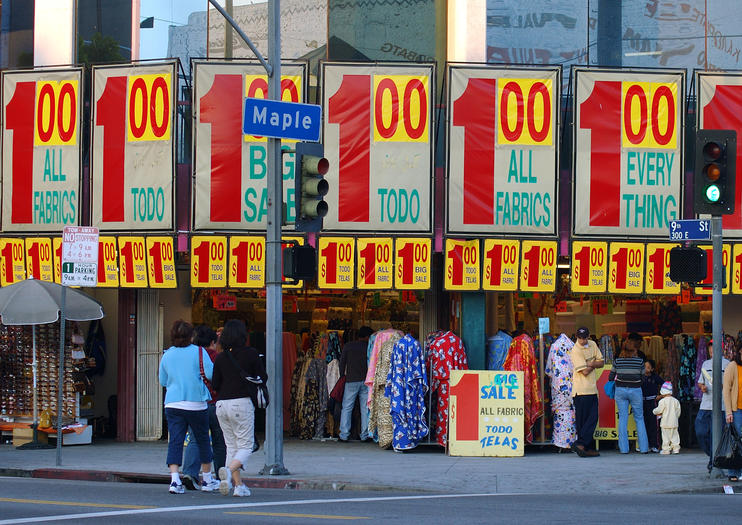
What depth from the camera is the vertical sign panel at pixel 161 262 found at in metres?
19.0

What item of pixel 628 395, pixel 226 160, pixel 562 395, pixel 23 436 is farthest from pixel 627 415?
pixel 23 436

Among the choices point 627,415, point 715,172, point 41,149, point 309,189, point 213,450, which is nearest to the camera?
point 213,450

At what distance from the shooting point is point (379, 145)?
18797mm

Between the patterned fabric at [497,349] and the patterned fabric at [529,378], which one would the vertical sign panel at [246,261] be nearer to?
the patterned fabric at [497,349]

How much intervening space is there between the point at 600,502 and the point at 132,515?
5.15 meters

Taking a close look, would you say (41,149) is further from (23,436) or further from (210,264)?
Result: (23,436)

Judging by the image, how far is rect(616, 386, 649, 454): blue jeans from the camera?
18547 mm

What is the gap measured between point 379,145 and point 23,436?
7594 mm

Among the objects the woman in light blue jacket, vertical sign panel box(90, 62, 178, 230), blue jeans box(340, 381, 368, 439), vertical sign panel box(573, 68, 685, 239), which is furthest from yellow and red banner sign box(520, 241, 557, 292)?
the woman in light blue jacket

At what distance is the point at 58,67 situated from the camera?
65.8 feet

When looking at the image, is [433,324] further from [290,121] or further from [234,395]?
[234,395]

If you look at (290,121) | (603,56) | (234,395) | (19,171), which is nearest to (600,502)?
(234,395)

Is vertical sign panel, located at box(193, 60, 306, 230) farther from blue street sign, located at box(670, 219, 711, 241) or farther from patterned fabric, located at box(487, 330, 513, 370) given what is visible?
blue street sign, located at box(670, 219, 711, 241)

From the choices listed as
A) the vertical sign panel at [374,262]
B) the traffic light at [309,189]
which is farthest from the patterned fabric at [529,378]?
the traffic light at [309,189]
